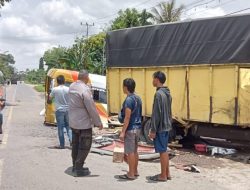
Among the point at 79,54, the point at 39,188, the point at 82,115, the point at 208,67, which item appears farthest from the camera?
the point at 79,54

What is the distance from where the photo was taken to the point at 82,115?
8.83m

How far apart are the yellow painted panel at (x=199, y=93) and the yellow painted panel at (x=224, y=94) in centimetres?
22

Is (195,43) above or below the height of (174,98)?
above

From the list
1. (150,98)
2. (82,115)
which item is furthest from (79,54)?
(82,115)

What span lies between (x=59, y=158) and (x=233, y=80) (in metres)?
4.15

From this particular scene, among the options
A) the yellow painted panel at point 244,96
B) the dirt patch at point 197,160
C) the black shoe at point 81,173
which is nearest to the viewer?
the black shoe at point 81,173

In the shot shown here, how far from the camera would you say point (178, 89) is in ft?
39.6

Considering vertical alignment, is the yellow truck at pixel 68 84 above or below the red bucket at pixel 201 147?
above

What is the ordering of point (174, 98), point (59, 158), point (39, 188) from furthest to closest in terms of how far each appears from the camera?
point (174, 98) < point (59, 158) < point (39, 188)

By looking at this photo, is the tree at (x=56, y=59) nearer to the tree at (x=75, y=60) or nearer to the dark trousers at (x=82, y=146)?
the tree at (x=75, y=60)

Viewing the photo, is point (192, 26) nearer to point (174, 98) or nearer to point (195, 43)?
point (195, 43)

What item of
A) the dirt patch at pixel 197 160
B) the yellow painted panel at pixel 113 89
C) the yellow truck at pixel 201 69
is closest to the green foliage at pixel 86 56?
the yellow painted panel at pixel 113 89

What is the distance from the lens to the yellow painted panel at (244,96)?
1057cm

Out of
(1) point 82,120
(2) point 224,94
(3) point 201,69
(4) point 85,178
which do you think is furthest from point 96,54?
(4) point 85,178
